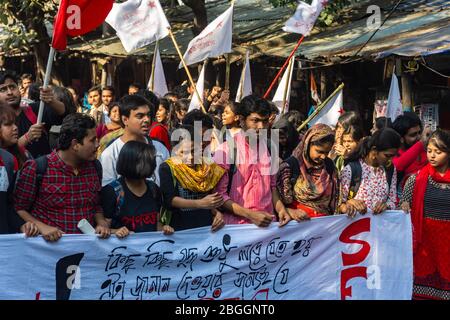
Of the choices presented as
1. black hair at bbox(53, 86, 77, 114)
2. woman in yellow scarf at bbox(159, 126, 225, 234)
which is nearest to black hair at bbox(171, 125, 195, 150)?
woman in yellow scarf at bbox(159, 126, 225, 234)

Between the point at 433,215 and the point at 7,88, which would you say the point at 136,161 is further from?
the point at 433,215

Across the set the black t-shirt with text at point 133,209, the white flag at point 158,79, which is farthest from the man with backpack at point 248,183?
the white flag at point 158,79

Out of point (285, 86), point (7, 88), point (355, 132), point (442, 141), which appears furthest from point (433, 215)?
point (285, 86)

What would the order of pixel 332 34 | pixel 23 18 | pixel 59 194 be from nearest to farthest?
pixel 59 194
pixel 332 34
pixel 23 18

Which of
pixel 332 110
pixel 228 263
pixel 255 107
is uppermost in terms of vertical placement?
pixel 255 107

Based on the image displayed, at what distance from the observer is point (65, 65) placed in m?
20.2

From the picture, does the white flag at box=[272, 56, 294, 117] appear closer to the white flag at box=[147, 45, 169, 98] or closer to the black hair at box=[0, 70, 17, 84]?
the white flag at box=[147, 45, 169, 98]

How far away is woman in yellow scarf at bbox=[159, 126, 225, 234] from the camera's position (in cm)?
508

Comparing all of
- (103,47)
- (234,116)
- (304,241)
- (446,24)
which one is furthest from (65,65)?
(304,241)

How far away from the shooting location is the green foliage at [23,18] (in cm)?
1432

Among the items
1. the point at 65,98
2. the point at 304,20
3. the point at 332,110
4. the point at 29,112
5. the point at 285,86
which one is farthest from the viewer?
the point at 304,20

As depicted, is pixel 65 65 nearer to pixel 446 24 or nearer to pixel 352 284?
pixel 446 24

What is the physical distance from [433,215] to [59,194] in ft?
9.52

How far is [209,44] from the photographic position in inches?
370
